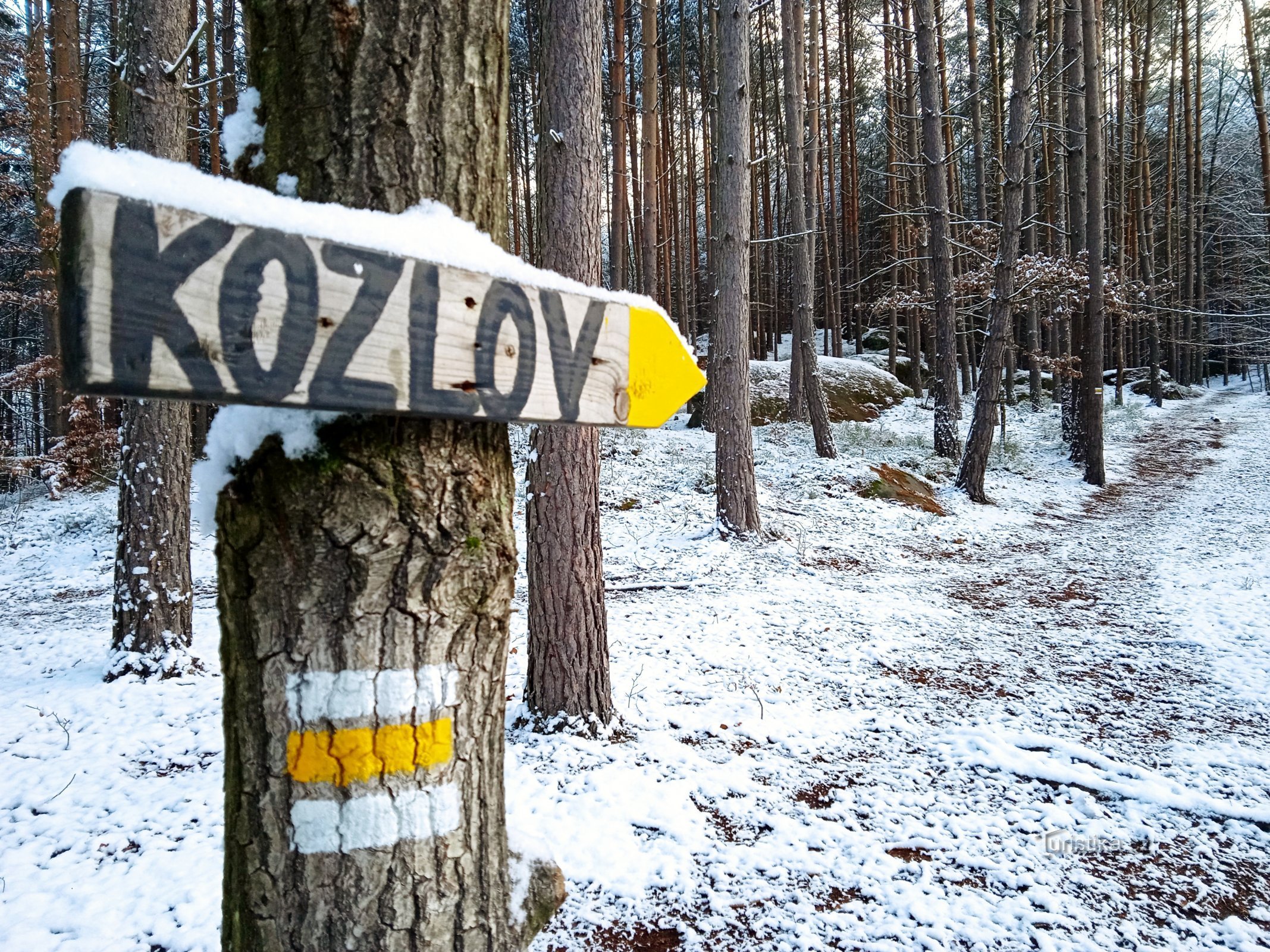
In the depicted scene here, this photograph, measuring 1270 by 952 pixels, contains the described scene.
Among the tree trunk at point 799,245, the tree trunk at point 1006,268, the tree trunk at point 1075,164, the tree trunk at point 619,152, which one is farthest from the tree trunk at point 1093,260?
the tree trunk at point 619,152

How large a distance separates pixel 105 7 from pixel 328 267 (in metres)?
19.2

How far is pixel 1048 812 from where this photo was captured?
2.91 m

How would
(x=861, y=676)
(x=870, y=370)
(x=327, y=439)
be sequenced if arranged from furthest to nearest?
(x=870, y=370) < (x=861, y=676) < (x=327, y=439)

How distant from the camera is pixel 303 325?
2.85 ft

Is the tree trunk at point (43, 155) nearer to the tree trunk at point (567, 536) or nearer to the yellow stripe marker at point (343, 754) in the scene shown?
the tree trunk at point (567, 536)

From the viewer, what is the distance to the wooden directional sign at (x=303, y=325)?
75cm

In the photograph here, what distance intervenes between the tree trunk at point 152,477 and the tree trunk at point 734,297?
4911 mm

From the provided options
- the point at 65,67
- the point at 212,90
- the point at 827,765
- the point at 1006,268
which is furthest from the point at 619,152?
the point at 827,765

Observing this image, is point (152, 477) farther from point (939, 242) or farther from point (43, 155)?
point (939, 242)

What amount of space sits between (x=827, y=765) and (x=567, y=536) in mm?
1711

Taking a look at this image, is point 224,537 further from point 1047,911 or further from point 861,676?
point 861,676

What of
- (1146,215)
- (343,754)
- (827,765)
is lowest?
(827,765)

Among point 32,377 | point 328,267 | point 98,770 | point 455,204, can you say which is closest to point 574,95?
point 455,204

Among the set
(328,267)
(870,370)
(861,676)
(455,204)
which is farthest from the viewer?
(870,370)
